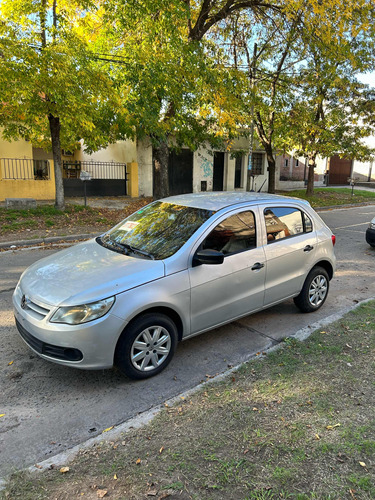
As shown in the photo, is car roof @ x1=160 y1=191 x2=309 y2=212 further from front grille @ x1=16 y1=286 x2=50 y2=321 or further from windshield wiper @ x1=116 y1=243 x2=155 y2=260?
front grille @ x1=16 y1=286 x2=50 y2=321

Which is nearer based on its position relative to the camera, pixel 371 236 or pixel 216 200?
pixel 216 200

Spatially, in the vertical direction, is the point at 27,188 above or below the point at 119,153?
below

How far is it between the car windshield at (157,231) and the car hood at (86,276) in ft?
0.67

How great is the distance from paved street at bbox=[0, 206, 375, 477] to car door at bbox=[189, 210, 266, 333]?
378 millimetres

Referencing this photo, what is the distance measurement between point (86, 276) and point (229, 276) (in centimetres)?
146

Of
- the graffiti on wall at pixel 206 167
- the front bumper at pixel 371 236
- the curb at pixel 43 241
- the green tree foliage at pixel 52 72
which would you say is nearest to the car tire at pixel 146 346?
the curb at pixel 43 241

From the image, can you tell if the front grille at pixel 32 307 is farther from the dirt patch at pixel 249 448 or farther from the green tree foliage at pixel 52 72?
the green tree foliage at pixel 52 72

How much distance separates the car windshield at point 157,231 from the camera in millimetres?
3752

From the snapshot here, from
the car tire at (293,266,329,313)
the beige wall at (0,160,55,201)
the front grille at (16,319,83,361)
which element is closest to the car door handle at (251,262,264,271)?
the car tire at (293,266,329,313)

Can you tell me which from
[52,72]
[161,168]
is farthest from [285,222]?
[161,168]

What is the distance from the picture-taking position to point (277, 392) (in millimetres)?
3137

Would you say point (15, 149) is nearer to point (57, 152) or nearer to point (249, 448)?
point (57, 152)

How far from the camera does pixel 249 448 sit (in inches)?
98.3

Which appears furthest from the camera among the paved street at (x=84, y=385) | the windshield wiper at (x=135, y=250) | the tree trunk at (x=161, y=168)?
the tree trunk at (x=161, y=168)
